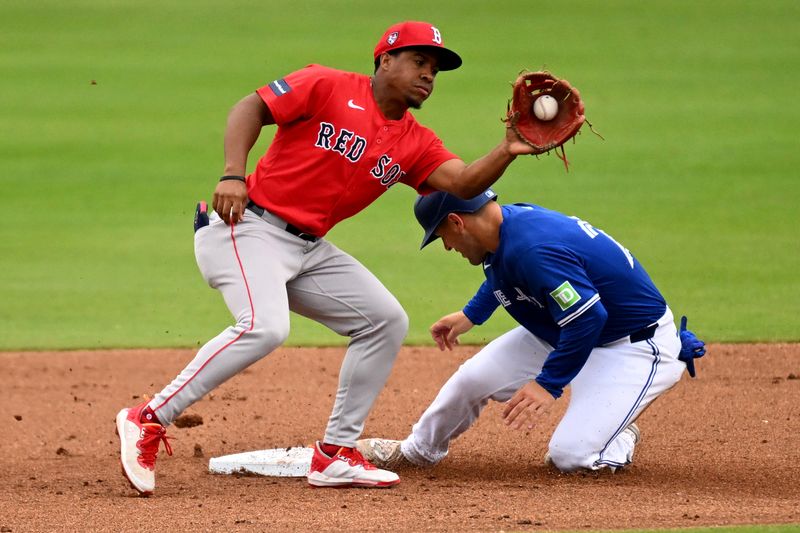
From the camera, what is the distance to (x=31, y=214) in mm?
14102

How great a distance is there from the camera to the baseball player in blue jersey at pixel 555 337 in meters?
5.27

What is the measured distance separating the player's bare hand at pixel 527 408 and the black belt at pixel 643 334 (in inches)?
37.1

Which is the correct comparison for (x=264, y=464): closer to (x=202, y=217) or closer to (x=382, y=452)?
(x=382, y=452)

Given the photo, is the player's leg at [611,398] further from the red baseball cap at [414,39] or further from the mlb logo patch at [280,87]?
the mlb logo patch at [280,87]

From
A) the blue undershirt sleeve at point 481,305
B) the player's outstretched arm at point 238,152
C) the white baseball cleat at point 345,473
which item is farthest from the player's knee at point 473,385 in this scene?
the player's outstretched arm at point 238,152

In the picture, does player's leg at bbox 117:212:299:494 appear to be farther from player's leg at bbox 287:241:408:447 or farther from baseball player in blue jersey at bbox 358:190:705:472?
baseball player in blue jersey at bbox 358:190:705:472

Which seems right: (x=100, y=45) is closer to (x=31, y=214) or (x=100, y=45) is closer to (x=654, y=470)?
(x=31, y=214)

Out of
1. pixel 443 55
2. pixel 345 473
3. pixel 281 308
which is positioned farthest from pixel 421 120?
pixel 281 308

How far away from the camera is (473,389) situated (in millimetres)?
5914

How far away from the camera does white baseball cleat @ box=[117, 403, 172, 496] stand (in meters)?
5.18

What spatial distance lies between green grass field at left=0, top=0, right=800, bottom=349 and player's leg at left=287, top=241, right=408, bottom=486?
355 centimetres

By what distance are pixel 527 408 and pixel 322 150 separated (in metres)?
1.44

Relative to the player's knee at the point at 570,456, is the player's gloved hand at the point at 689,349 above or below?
above

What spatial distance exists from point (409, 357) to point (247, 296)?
3621 millimetres
